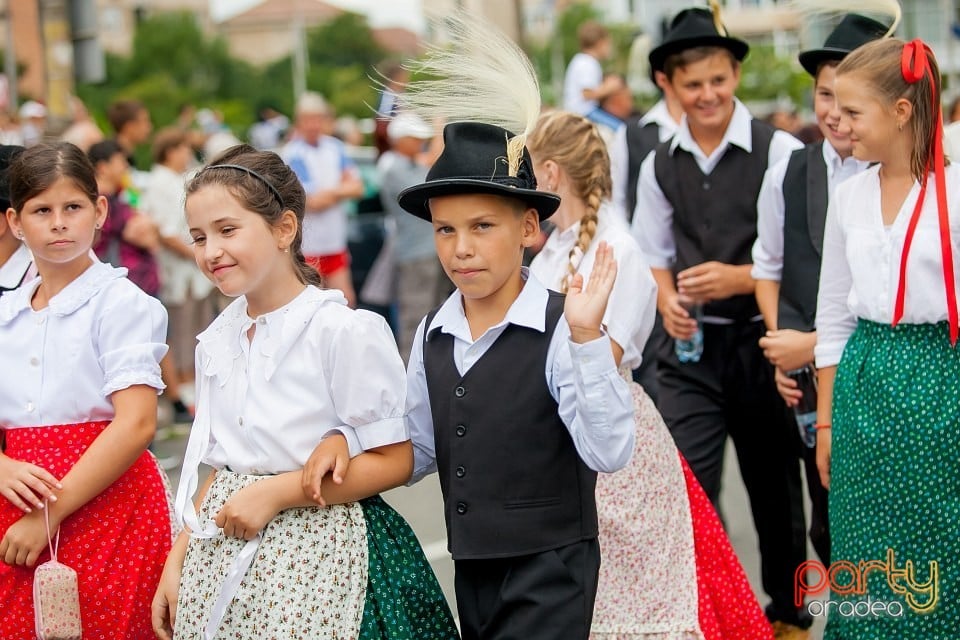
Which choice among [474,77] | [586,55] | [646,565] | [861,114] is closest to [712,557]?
[646,565]

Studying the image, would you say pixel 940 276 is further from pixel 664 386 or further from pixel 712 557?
pixel 664 386

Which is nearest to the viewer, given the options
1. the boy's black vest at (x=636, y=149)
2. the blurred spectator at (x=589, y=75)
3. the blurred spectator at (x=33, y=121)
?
the boy's black vest at (x=636, y=149)

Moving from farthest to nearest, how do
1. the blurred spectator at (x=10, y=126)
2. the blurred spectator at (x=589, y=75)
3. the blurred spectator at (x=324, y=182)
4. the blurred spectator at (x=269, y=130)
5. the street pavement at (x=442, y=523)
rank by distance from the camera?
the blurred spectator at (x=269, y=130) < the blurred spectator at (x=324, y=182) < the blurred spectator at (x=10, y=126) < the blurred spectator at (x=589, y=75) < the street pavement at (x=442, y=523)

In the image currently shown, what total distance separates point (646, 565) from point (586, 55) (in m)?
6.63

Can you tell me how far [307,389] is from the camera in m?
3.13

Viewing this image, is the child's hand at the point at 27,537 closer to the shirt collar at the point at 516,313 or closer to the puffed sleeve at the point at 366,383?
the puffed sleeve at the point at 366,383

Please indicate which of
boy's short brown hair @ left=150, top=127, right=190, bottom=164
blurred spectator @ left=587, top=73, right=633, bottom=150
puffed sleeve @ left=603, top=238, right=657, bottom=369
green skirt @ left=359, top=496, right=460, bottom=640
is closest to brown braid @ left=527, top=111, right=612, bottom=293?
puffed sleeve @ left=603, top=238, right=657, bottom=369

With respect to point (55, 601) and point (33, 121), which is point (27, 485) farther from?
point (33, 121)

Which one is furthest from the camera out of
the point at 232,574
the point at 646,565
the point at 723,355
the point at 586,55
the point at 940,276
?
the point at 586,55

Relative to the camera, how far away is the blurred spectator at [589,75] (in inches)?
363

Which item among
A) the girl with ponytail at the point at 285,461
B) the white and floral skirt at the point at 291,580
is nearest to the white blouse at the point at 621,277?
the girl with ponytail at the point at 285,461

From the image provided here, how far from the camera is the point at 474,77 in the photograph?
3.24 meters

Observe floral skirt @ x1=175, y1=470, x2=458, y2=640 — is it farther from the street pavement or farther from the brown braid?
the street pavement

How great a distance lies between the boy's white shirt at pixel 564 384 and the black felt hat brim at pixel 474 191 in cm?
20
